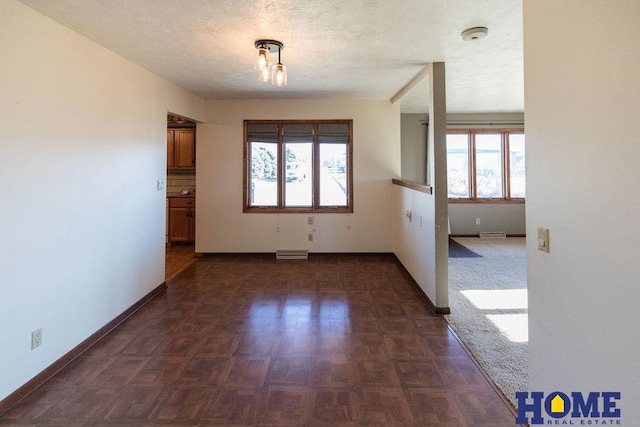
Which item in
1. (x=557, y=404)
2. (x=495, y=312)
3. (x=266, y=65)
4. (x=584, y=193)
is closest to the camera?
(x=584, y=193)

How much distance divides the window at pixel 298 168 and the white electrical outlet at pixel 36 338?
11.3ft

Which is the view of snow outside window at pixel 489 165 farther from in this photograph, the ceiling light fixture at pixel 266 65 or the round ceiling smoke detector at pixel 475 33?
the ceiling light fixture at pixel 266 65

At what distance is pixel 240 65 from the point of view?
136 inches

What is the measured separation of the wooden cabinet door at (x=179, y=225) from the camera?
6465 millimetres

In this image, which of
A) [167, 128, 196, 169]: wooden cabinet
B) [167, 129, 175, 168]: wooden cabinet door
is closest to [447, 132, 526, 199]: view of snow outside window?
[167, 128, 196, 169]: wooden cabinet

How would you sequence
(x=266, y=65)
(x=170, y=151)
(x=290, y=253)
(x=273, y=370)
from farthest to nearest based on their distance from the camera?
(x=170, y=151) → (x=290, y=253) → (x=266, y=65) → (x=273, y=370)

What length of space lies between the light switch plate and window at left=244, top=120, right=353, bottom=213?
3.93 m

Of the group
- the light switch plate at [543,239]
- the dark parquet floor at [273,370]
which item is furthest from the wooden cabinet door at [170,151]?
the light switch plate at [543,239]

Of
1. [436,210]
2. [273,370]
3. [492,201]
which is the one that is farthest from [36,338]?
[492,201]

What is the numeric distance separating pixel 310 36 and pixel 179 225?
4864 mm

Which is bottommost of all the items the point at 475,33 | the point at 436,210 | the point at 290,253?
the point at 290,253

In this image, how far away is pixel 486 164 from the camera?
6.91 meters

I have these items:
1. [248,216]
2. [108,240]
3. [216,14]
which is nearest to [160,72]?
[216,14]

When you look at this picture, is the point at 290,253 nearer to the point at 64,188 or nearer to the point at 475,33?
the point at 64,188
